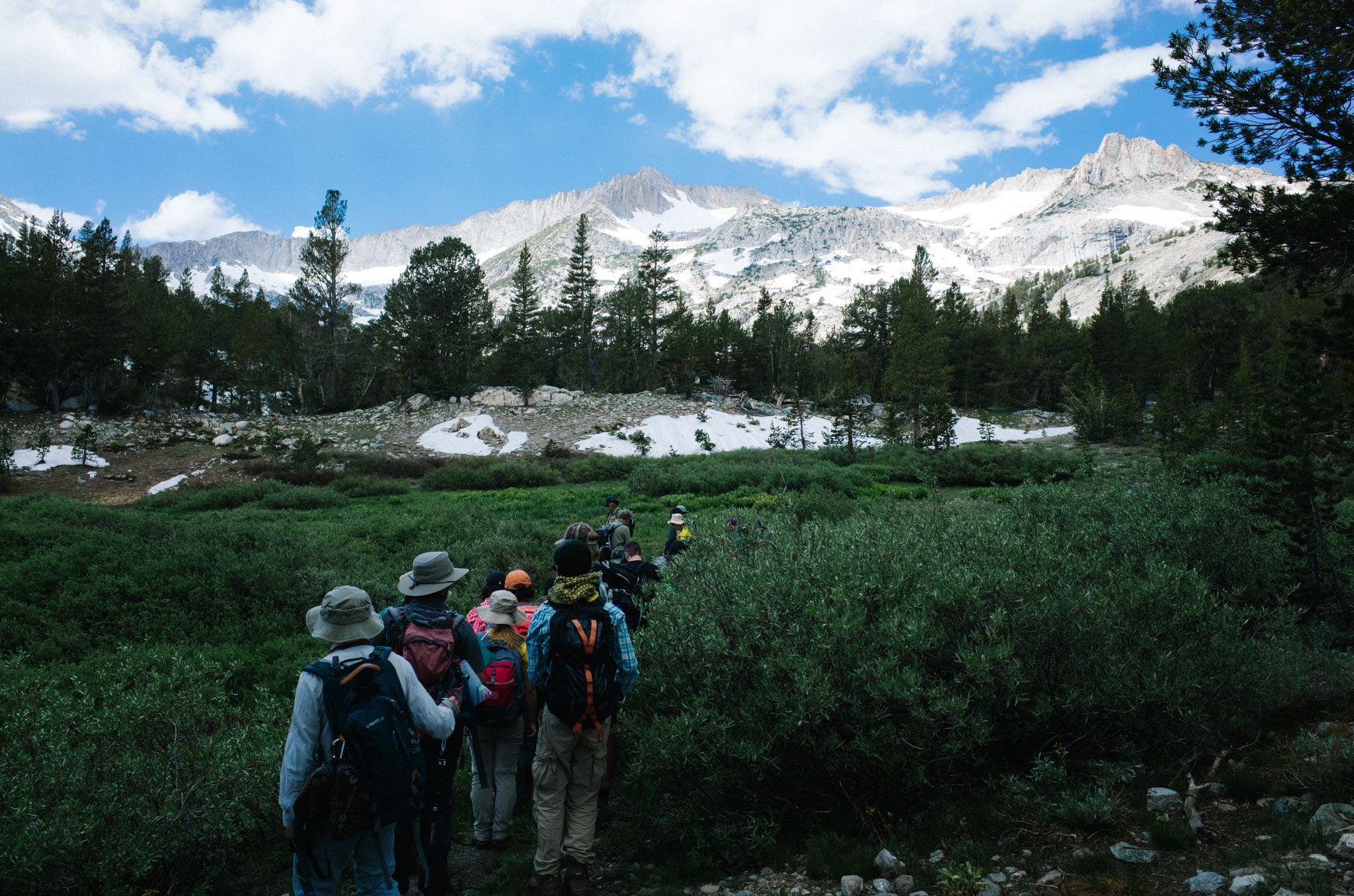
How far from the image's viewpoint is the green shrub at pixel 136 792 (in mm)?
3861

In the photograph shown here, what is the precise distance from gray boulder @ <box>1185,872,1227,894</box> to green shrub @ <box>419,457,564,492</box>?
82.4 ft

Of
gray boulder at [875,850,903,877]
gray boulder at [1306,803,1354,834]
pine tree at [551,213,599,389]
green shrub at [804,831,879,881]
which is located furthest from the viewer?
pine tree at [551,213,599,389]

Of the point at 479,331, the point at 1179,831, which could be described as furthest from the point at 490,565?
the point at 479,331

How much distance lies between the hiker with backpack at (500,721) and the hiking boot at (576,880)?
0.93 m

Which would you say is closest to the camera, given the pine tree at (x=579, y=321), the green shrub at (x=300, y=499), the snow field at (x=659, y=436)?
the green shrub at (x=300, y=499)

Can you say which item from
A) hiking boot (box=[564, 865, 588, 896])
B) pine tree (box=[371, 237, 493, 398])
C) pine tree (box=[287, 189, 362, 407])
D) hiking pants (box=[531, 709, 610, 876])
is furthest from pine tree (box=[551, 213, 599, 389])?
hiking boot (box=[564, 865, 588, 896])

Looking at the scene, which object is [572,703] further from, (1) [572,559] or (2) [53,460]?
(2) [53,460]

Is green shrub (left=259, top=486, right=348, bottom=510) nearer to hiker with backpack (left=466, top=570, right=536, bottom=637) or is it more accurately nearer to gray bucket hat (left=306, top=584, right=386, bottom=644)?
hiker with backpack (left=466, top=570, right=536, bottom=637)

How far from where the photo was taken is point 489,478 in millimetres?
27203

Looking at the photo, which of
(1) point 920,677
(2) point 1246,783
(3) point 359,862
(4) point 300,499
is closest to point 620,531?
(1) point 920,677

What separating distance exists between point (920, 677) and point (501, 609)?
295 centimetres

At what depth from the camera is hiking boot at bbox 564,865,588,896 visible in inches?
171

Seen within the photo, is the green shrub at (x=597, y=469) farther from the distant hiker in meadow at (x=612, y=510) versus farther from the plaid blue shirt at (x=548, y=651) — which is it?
the plaid blue shirt at (x=548, y=651)

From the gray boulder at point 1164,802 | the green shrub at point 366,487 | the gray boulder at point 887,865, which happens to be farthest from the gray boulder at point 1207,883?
the green shrub at point 366,487
